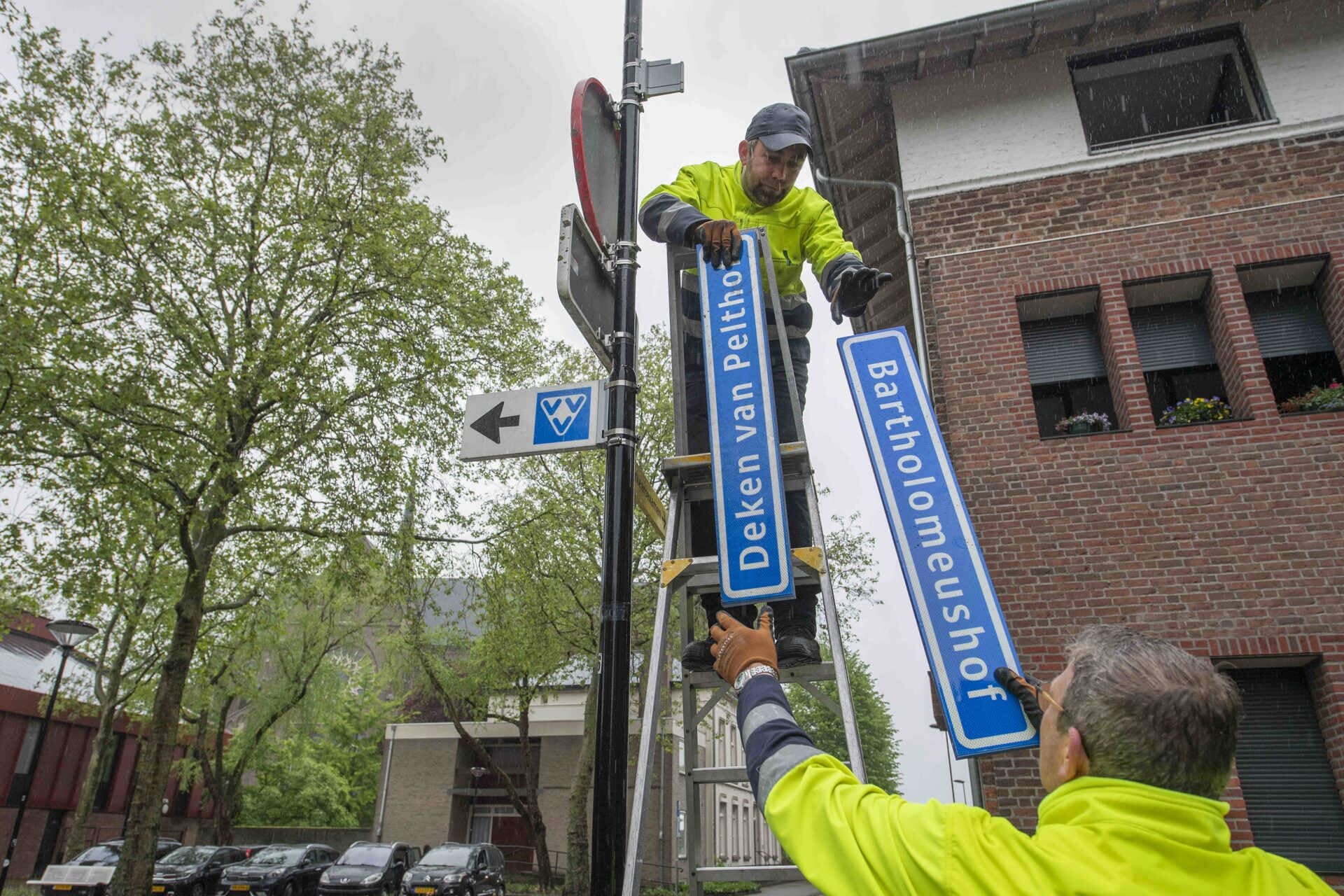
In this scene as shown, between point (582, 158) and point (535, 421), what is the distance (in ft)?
3.93

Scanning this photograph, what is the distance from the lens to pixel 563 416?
11.6 ft

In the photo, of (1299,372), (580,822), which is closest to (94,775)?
(580,822)

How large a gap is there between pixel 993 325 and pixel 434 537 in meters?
10.6

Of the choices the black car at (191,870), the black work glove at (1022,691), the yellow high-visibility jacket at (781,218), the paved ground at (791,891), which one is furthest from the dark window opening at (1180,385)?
the black car at (191,870)

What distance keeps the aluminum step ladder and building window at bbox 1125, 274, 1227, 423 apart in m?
6.26

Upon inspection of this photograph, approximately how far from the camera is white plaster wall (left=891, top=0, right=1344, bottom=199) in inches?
337

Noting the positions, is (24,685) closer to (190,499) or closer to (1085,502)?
(190,499)

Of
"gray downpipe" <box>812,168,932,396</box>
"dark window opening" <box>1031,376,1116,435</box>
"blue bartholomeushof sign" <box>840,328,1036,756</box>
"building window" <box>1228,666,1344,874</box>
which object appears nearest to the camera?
"blue bartholomeushof sign" <box>840,328,1036,756</box>

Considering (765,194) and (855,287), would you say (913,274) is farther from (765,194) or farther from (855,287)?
(855,287)

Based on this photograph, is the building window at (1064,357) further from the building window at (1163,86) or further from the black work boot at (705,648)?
the black work boot at (705,648)

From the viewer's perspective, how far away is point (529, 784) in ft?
87.5

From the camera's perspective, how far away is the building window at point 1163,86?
356 inches

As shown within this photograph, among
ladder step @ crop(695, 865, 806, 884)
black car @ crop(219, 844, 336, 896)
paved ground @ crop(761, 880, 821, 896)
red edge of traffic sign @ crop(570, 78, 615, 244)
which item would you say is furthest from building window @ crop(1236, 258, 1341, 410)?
black car @ crop(219, 844, 336, 896)

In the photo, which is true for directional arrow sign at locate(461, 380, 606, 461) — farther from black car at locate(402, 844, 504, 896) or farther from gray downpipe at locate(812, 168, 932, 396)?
black car at locate(402, 844, 504, 896)
